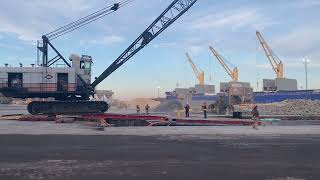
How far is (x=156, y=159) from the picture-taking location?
15.1 m

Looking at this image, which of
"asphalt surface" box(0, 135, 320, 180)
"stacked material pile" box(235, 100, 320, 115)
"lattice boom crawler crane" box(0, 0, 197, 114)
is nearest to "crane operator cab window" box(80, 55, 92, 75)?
"lattice boom crawler crane" box(0, 0, 197, 114)

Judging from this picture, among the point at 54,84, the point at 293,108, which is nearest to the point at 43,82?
the point at 54,84

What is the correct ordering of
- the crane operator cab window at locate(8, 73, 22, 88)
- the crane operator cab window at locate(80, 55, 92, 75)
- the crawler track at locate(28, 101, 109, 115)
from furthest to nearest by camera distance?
the crane operator cab window at locate(80, 55, 92, 75) < the crane operator cab window at locate(8, 73, 22, 88) < the crawler track at locate(28, 101, 109, 115)

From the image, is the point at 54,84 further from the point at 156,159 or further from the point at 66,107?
the point at 156,159

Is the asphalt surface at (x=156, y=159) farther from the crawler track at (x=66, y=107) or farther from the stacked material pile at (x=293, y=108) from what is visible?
the stacked material pile at (x=293, y=108)

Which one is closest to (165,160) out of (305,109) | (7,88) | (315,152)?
(315,152)

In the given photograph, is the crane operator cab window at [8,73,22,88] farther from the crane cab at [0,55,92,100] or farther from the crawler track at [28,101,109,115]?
the crawler track at [28,101,109,115]

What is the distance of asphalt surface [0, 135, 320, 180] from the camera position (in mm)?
12044

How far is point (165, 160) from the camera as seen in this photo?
586 inches

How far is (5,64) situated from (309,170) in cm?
3705

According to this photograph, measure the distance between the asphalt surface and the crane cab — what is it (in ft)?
75.3

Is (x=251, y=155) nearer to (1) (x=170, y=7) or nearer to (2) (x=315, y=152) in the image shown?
(2) (x=315, y=152)

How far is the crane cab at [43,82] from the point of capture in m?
43.6

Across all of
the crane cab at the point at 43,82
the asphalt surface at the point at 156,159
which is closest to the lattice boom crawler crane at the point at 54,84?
the crane cab at the point at 43,82
